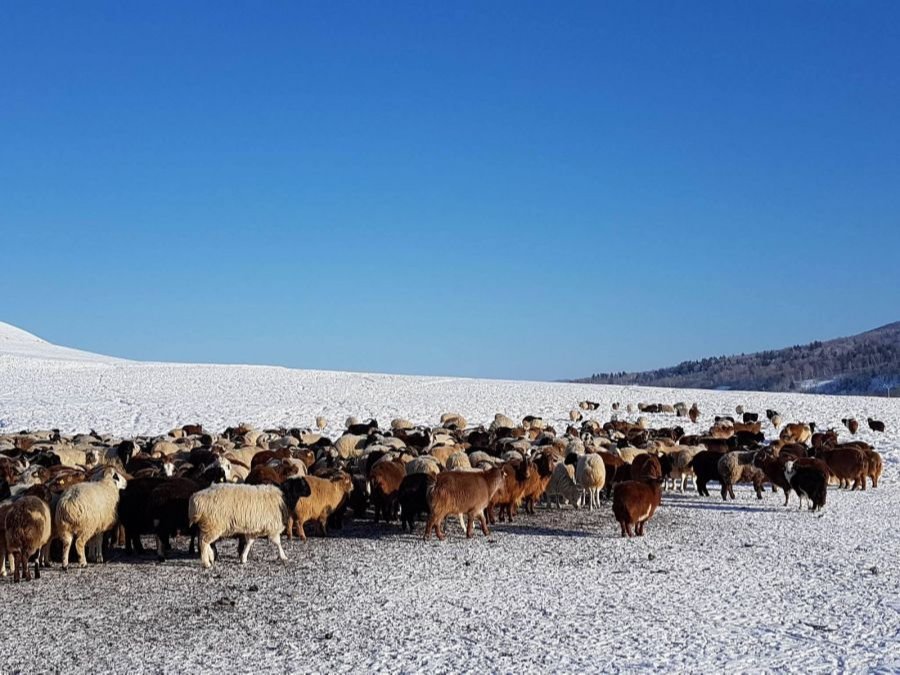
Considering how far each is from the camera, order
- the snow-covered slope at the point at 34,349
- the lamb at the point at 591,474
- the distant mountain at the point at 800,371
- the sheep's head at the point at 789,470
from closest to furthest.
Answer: the lamb at the point at 591,474, the sheep's head at the point at 789,470, the snow-covered slope at the point at 34,349, the distant mountain at the point at 800,371

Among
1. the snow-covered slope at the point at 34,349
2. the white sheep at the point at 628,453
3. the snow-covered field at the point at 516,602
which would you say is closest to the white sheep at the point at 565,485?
the snow-covered field at the point at 516,602

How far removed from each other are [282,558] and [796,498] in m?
11.6

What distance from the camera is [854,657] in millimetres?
7441

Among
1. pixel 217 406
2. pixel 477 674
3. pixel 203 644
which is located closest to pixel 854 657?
pixel 477 674

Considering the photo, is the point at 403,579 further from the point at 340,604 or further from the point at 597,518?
the point at 597,518

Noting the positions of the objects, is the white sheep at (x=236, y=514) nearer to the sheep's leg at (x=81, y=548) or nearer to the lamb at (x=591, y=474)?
the sheep's leg at (x=81, y=548)

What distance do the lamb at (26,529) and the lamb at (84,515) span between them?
397mm

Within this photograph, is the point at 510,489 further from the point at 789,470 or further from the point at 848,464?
the point at 848,464

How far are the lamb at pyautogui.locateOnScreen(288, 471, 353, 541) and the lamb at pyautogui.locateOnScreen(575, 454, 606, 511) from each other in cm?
469

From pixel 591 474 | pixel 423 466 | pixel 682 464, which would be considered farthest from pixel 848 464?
pixel 423 466

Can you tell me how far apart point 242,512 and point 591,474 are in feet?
23.8

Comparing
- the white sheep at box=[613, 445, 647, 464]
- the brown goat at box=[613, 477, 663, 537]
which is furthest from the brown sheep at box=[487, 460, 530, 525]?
the white sheep at box=[613, 445, 647, 464]

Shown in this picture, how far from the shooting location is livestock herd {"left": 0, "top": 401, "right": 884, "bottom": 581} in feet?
35.6

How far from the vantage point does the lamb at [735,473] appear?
1764 centimetres
